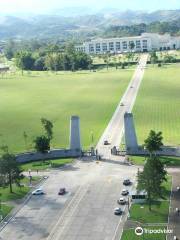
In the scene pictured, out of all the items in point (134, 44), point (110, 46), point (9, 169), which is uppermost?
point (134, 44)

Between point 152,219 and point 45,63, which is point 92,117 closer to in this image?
point 152,219

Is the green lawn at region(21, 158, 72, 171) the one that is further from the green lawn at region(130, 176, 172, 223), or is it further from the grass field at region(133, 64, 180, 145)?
the green lawn at region(130, 176, 172, 223)

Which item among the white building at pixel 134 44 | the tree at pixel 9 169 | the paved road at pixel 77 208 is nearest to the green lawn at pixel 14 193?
the tree at pixel 9 169

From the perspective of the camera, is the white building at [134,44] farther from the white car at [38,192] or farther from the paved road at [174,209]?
the white car at [38,192]

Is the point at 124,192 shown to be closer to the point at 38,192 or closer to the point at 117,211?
the point at 117,211

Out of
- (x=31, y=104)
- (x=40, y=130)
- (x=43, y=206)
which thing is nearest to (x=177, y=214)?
(x=43, y=206)

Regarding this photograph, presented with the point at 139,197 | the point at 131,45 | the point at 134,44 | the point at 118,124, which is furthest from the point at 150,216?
the point at 134,44

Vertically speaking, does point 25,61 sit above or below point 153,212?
above
